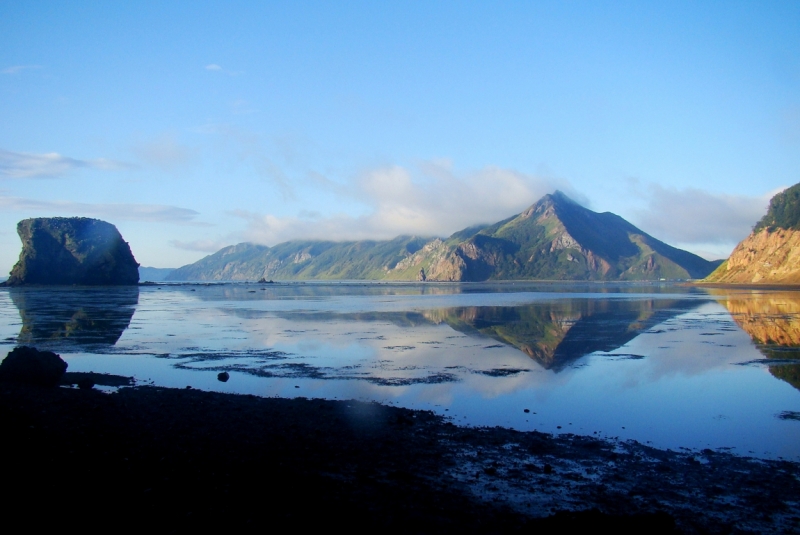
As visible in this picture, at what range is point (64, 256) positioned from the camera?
Result: 190 meters

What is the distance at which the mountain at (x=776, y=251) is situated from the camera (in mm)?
163375

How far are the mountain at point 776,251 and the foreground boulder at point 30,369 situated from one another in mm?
186852

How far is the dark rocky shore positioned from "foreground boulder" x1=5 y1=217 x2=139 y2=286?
197 metres

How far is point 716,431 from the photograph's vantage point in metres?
16.6

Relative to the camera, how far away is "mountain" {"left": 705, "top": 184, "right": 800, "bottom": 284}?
163 metres

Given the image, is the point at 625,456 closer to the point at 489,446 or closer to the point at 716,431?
the point at 489,446

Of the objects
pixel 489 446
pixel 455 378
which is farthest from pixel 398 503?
pixel 455 378

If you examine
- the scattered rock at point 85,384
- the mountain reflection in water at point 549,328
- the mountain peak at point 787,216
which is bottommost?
the scattered rock at point 85,384

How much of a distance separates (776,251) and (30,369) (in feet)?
689

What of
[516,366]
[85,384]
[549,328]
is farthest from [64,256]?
[516,366]

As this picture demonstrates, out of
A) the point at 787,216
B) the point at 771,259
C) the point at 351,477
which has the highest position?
the point at 787,216

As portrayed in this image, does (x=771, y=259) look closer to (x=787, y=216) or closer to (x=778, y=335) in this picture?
(x=787, y=216)

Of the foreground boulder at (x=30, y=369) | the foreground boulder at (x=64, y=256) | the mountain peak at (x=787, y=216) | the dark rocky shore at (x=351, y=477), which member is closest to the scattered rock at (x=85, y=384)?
the foreground boulder at (x=30, y=369)

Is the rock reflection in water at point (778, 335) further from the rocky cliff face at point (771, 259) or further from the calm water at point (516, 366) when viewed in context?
the rocky cliff face at point (771, 259)
